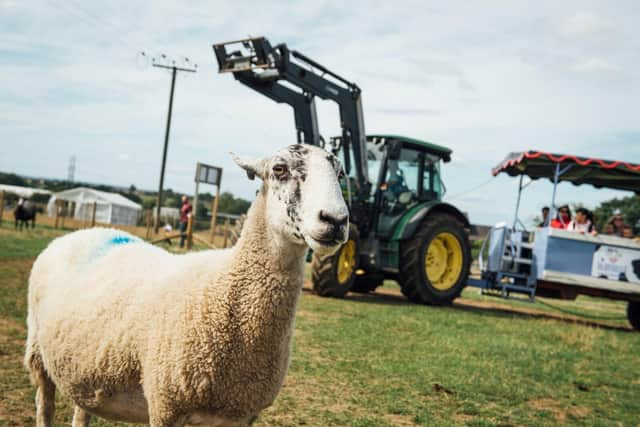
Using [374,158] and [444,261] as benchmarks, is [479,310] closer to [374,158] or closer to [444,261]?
[444,261]

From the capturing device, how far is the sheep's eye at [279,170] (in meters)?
2.59

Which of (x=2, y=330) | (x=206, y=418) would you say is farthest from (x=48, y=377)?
(x=2, y=330)

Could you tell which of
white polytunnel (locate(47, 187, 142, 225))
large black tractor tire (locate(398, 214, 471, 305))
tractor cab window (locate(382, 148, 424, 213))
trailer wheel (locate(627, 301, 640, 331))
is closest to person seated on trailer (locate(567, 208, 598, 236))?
large black tractor tire (locate(398, 214, 471, 305))

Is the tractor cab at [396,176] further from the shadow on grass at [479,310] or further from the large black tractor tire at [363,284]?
the large black tractor tire at [363,284]

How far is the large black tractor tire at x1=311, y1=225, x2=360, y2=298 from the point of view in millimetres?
9859

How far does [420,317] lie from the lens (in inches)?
360

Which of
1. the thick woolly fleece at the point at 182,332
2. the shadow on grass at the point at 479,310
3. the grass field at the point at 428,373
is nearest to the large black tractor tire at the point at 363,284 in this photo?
the shadow on grass at the point at 479,310

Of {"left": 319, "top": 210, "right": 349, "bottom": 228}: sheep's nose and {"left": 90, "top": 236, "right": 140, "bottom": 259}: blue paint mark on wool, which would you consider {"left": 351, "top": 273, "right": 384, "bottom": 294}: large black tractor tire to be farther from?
{"left": 319, "top": 210, "right": 349, "bottom": 228}: sheep's nose

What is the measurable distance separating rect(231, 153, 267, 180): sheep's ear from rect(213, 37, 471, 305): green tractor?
6994mm

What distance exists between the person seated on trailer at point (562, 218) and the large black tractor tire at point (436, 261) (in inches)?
69.8

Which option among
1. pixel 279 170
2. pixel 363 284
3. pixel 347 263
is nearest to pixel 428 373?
pixel 279 170

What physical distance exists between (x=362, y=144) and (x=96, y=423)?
784 cm

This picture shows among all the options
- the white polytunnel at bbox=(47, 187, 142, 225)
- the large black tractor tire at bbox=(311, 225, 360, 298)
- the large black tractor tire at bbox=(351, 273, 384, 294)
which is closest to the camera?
the large black tractor tire at bbox=(311, 225, 360, 298)

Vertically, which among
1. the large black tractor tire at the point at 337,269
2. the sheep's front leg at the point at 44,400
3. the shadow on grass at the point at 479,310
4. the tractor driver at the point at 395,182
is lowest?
the shadow on grass at the point at 479,310
